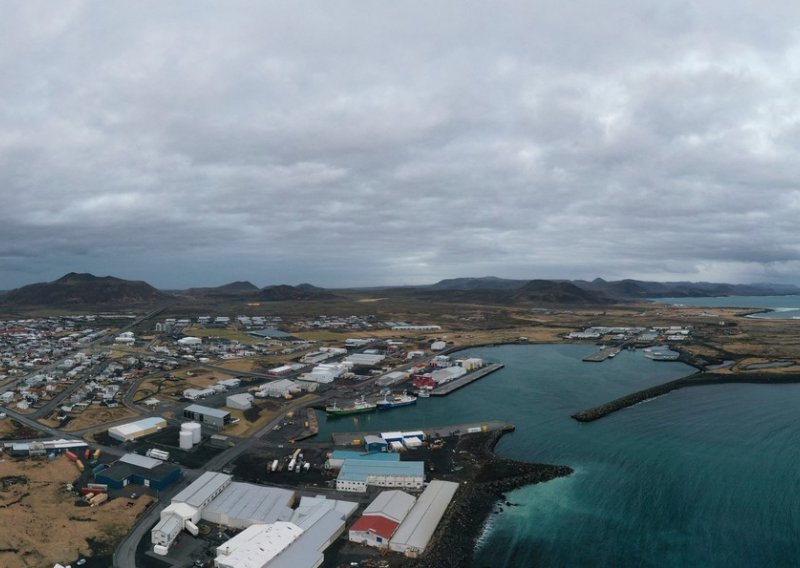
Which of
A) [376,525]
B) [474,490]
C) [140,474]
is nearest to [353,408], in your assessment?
[474,490]

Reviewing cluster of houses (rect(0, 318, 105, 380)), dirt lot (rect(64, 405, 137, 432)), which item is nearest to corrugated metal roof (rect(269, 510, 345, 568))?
dirt lot (rect(64, 405, 137, 432))

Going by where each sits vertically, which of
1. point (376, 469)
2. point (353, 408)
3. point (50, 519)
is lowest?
point (50, 519)

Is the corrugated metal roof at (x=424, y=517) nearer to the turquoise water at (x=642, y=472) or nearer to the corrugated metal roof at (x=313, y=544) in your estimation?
the turquoise water at (x=642, y=472)

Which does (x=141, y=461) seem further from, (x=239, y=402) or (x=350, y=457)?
(x=239, y=402)

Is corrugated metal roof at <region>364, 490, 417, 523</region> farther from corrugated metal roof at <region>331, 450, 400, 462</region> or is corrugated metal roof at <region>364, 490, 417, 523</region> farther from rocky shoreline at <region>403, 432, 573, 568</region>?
corrugated metal roof at <region>331, 450, 400, 462</region>

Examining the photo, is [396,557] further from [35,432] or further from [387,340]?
[387,340]
